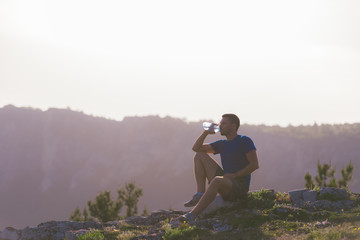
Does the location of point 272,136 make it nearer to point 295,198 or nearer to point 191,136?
point 191,136

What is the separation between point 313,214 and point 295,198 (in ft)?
6.55

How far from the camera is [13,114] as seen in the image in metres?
131

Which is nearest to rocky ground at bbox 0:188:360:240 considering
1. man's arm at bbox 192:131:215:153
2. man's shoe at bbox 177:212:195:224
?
man's shoe at bbox 177:212:195:224

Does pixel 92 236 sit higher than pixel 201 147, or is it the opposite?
pixel 201 147

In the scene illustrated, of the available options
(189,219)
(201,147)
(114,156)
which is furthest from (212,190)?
(114,156)

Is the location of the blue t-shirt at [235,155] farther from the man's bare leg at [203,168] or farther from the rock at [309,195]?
the rock at [309,195]

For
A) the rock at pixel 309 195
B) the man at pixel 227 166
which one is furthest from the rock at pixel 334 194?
the man at pixel 227 166

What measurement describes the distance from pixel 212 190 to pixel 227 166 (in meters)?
1.22

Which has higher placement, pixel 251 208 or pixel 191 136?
pixel 191 136

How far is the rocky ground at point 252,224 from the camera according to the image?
815 cm

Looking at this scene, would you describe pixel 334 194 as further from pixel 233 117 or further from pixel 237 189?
pixel 233 117

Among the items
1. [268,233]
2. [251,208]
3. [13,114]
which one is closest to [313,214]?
[251,208]

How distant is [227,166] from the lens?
10.0 meters

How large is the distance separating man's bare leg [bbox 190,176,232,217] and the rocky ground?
37 centimetres
